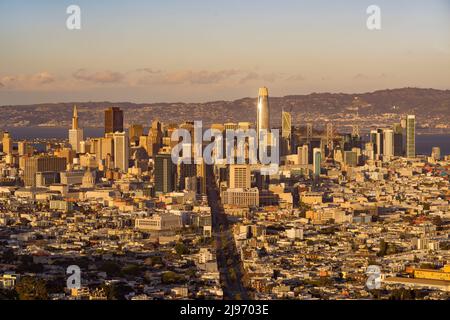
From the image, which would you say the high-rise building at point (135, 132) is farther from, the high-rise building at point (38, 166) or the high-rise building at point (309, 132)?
the high-rise building at point (309, 132)

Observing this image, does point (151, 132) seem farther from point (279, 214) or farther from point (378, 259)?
point (378, 259)

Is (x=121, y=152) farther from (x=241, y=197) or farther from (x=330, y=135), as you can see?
(x=241, y=197)

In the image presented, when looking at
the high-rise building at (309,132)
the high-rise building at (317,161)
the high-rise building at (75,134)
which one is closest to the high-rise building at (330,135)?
the high-rise building at (309,132)

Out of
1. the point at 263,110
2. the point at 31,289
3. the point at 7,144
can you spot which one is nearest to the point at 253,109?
the point at 263,110

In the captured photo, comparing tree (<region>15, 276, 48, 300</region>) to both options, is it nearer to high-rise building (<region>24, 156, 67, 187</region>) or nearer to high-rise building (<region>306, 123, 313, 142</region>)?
high-rise building (<region>24, 156, 67, 187</region>)


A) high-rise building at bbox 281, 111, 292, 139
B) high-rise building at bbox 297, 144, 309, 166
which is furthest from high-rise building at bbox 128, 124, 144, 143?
high-rise building at bbox 297, 144, 309, 166
